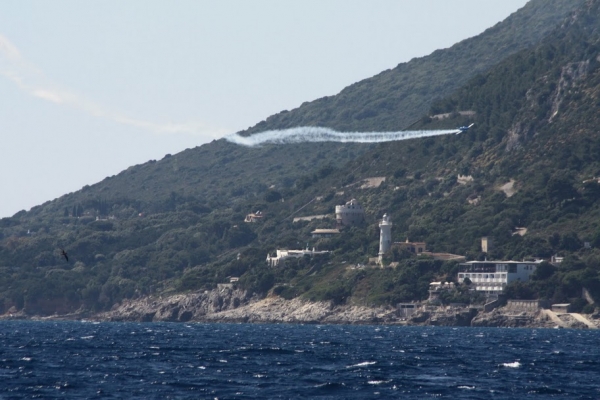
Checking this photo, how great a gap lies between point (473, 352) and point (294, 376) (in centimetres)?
2887

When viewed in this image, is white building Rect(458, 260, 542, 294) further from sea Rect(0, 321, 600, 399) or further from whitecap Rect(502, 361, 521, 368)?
whitecap Rect(502, 361, 521, 368)

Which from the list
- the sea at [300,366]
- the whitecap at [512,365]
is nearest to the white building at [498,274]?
the sea at [300,366]

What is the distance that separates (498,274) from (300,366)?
9282 centimetres

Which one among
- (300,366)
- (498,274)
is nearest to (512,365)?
(300,366)

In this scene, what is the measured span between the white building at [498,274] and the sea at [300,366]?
125ft

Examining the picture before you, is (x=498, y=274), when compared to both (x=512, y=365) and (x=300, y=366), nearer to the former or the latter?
(x=512, y=365)

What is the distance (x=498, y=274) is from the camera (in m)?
184

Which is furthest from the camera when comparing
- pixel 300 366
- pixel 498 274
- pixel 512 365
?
pixel 498 274

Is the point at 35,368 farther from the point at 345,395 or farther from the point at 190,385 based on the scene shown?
the point at 345,395

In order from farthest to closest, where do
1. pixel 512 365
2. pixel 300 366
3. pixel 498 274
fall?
pixel 498 274
pixel 512 365
pixel 300 366

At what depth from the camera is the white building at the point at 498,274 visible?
182500 millimetres

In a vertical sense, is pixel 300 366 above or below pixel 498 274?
below

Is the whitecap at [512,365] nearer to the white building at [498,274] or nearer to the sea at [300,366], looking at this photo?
the sea at [300,366]

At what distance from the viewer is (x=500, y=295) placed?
180125 mm
